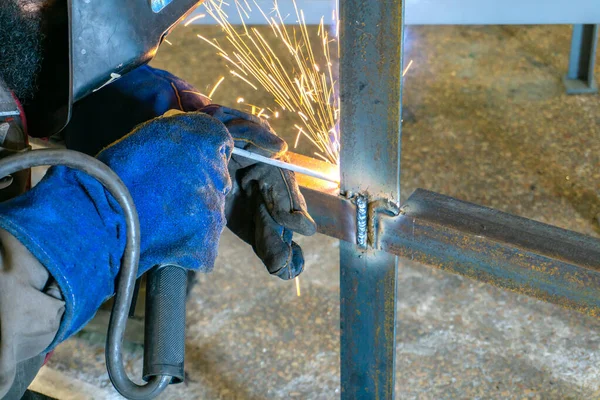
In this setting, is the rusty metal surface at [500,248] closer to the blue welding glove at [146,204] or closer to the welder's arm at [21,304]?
the blue welding glove at [146,204]

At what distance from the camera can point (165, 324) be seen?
4.34 feet

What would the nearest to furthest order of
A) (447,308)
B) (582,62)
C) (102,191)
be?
(102,191) < (447,308) < (582,62)

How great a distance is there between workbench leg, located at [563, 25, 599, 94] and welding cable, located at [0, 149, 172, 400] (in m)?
3.17

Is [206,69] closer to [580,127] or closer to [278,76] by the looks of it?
[278,76]

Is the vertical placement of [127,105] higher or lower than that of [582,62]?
higher

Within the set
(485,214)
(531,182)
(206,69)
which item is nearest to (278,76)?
(206,69)

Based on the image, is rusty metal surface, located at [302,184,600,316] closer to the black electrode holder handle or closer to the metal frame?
the metal frame

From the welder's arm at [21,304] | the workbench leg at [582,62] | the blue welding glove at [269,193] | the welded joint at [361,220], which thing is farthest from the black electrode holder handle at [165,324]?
the workbench leg at [582,62]

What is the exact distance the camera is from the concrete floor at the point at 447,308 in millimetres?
2586

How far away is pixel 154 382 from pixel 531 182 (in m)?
2.46

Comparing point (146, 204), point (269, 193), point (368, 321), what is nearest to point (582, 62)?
point (368, 321)

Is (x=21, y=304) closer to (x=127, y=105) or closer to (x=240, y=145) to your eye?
(x=240, y=145)

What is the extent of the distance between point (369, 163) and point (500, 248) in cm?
34

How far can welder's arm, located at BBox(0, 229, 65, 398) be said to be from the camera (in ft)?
3.98
